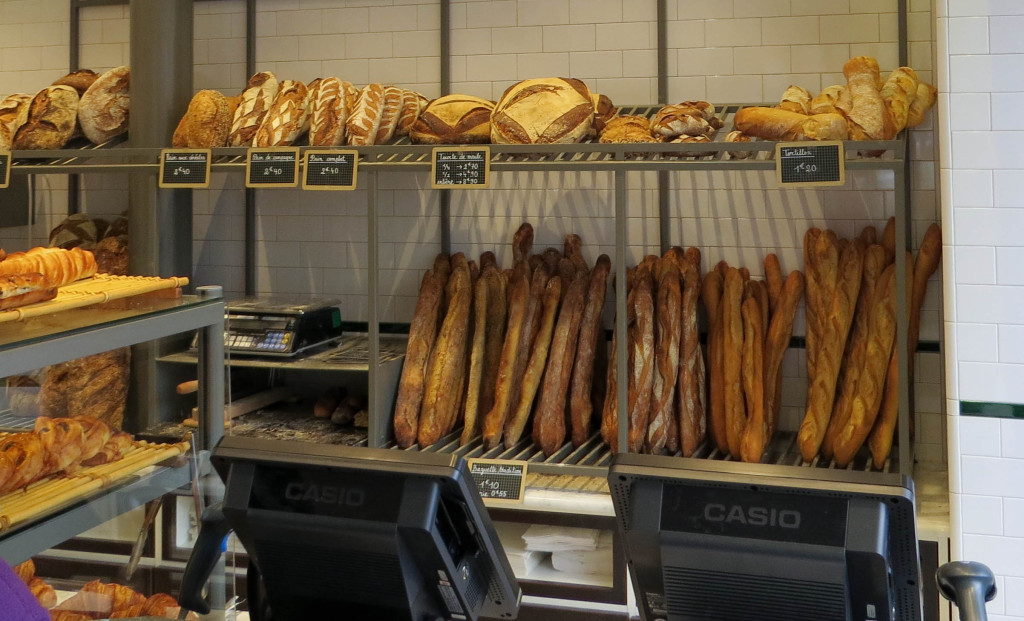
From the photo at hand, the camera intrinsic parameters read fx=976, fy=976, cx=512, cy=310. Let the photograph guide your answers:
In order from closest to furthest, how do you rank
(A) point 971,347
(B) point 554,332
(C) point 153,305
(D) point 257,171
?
(C) point 153,305
(A) point 971,347
(D) point 257,171
(B) point 554,332

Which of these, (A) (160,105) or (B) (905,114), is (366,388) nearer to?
(A) (160,105)

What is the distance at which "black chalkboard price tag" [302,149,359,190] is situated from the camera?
296 cm

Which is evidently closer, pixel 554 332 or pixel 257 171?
pixel 257 171

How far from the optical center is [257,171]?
3021 millimetres

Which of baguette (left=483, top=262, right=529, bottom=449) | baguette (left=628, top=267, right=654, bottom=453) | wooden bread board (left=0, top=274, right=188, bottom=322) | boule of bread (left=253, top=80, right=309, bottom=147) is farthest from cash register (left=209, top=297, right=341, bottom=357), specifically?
wooden bread board (left=0, top=274, right=188, bottom=322)

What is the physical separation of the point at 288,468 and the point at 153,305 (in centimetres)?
52

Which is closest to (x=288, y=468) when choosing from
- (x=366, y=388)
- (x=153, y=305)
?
→ (x=153, y=305)

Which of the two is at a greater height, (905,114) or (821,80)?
(821,80)

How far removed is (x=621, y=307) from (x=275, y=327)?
4.03ft

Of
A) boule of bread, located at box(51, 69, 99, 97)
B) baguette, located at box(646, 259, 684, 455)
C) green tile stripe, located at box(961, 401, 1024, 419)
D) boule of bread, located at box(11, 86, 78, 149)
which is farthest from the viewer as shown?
boule of bread, located at box(51, 69, 99, 97)

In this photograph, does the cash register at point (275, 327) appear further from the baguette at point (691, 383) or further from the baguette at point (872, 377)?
the baguette at point (872, 377)

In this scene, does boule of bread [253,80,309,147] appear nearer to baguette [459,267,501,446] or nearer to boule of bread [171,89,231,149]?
boule of bread [171,89,231,149]

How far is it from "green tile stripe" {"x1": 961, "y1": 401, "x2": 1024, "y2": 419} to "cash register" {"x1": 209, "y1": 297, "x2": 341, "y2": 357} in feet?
6.74

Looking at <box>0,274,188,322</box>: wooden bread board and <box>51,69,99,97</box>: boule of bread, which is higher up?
<box>51,69,99,97</box>: boule of bread
